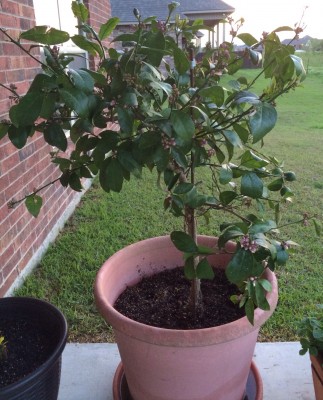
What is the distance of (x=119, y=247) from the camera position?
302cm

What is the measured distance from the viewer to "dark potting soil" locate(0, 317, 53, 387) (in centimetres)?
151

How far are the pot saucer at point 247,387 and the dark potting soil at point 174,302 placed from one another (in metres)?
0.39

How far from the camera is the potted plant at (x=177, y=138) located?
3.35ft

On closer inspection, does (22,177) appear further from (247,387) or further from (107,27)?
(247,387)

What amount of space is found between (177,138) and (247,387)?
4.09 feet

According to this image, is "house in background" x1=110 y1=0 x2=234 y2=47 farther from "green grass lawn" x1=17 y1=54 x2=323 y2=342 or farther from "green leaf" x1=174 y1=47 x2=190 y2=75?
"green leaf" x1=174 y1=47 x2=190 y2=75

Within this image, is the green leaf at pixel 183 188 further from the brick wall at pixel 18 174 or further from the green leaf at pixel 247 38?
the brick wall at pixel 18 174

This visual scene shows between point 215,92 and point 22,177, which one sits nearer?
point 215,92

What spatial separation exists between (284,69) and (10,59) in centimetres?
190

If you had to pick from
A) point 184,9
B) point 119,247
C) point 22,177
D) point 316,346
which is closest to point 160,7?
point 184,9

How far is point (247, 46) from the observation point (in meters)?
1.21

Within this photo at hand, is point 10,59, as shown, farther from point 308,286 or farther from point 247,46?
point 308,286

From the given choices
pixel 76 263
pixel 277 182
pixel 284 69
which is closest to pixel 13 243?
pixel 76 263

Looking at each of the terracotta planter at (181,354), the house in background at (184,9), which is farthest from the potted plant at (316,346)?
the house in background at (184,9)
